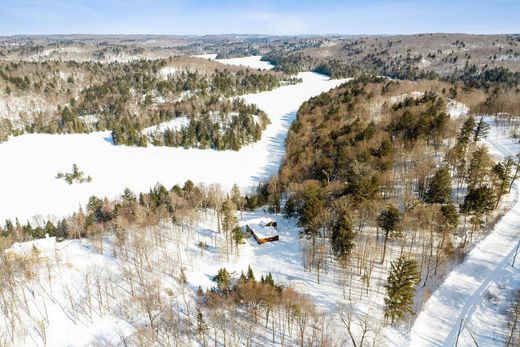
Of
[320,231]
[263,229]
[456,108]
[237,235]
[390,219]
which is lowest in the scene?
[263,229]

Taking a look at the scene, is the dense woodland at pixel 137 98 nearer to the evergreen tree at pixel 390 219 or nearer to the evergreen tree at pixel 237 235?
the evergreen tree at pixel 237 235

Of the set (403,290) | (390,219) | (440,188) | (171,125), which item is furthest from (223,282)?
(171,125)

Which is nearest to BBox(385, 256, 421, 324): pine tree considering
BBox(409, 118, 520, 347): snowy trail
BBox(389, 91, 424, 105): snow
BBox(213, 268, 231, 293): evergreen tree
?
BBox(409, 118, 520, 347): snowy trail

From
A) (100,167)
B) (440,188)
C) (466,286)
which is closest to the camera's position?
(466,286)

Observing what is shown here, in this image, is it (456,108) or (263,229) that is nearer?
(263,229)

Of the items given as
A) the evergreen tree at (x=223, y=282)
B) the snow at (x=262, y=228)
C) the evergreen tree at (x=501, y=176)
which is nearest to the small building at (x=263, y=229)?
the snow at (x=262, y=228)

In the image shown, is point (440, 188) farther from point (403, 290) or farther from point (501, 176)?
point (403, 290)
